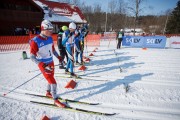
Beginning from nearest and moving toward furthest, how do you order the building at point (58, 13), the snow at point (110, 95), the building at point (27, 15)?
1. the snow at point (110, 95)
2. the building at point (27, 15)
3. the building at point (58, 13)

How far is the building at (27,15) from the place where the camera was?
24.6m

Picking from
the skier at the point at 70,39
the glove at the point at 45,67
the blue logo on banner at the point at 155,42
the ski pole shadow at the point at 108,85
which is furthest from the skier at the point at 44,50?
the blue logo on banner at the point at 155,42

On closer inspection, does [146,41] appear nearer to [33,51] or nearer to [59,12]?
[33,51]

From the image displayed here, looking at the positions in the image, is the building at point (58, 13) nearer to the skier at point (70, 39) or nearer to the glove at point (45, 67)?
the skier at point (70, 39)

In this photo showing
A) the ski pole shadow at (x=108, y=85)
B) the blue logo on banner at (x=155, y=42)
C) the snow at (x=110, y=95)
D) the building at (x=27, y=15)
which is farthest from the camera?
the building at (x=27, y=15)

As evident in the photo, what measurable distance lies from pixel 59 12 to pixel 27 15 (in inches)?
314

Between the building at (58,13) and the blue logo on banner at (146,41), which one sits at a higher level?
the building at (58,13)

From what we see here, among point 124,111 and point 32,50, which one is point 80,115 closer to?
point 124,111

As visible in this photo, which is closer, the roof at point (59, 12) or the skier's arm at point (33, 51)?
the skier's arm at point (33, 51)

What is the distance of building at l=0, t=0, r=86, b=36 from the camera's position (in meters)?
→ 24.6

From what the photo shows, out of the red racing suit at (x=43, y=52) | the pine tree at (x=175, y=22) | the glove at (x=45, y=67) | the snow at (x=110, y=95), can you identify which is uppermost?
the pine tree at (x=175, y=22)

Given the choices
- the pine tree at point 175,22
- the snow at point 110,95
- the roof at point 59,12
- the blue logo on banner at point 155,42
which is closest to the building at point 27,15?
the roof at point 59,12

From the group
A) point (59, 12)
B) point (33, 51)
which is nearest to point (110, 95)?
point (33, 51)

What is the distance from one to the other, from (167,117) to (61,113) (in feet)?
8.90
